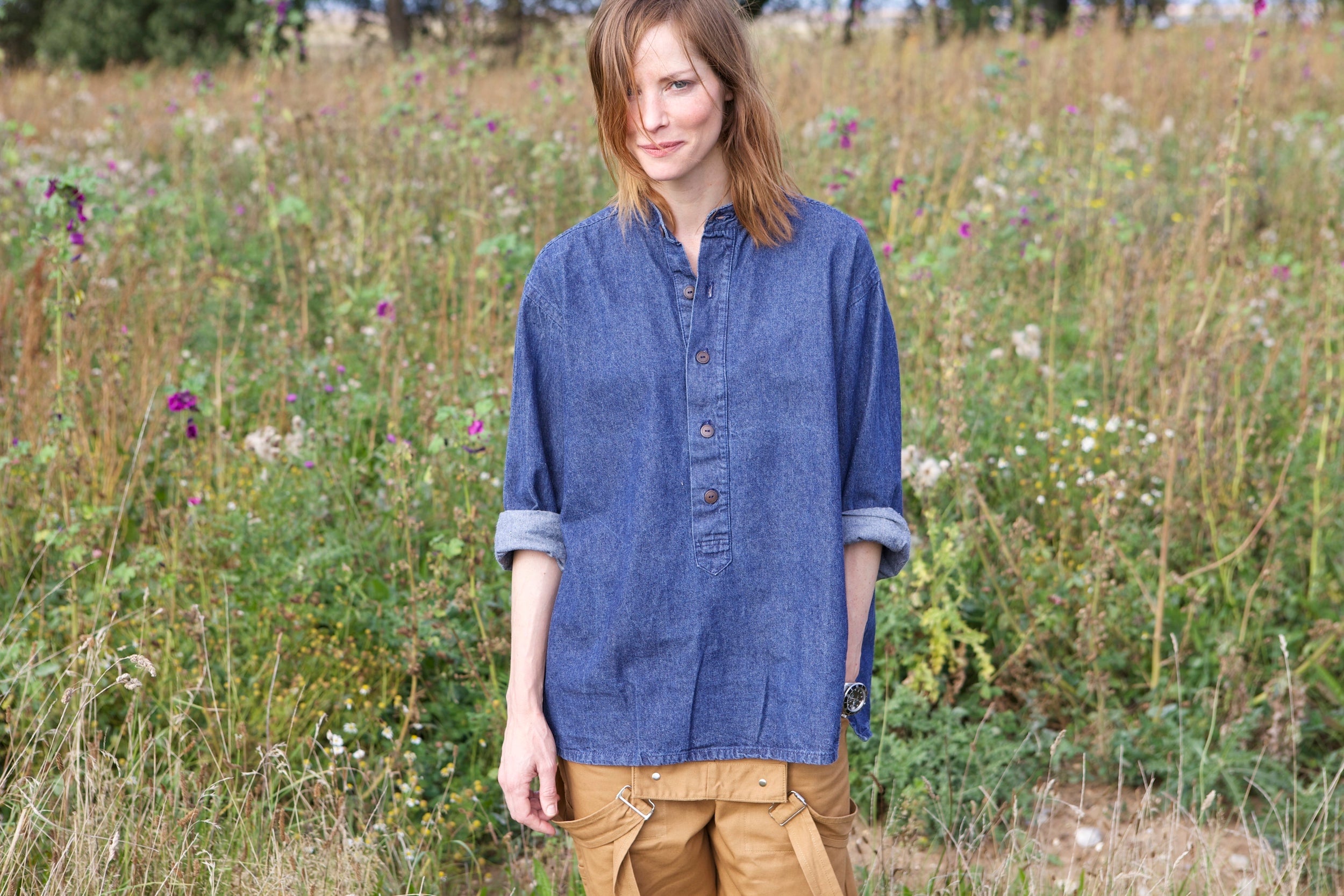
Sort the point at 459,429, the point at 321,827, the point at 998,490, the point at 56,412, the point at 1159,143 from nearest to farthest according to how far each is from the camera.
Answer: the point at 321,827 < the point at 459,429 < the point at 56,412 < the point at 998,490 < the point at 1159,143

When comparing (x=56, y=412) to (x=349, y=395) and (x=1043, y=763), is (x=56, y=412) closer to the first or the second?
(x=349, y=395)

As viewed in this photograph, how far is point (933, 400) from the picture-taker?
11.8 ft

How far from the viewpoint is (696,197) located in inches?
60.3

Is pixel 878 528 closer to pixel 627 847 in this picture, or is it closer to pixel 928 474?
pixel 627 847

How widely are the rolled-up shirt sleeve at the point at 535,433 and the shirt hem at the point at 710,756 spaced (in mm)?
282

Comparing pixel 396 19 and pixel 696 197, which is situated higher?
pixel 396 19

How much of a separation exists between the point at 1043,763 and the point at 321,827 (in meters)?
1.74

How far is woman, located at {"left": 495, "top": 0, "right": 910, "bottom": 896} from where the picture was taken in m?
1.47

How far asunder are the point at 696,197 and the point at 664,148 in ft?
0.31

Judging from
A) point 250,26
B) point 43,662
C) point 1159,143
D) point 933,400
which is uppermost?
point 250,26

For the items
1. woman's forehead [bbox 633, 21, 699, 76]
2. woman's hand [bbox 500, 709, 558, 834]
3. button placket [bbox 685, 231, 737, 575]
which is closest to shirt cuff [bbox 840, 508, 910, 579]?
Result: button placket [bbox 685, 231, 737, 575]

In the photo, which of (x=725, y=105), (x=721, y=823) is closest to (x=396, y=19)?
(x=725, y=105)

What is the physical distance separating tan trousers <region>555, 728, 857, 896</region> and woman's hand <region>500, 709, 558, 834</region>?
0.05m

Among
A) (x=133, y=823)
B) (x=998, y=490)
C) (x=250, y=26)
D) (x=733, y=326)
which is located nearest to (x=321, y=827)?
(x=133, y=823)
